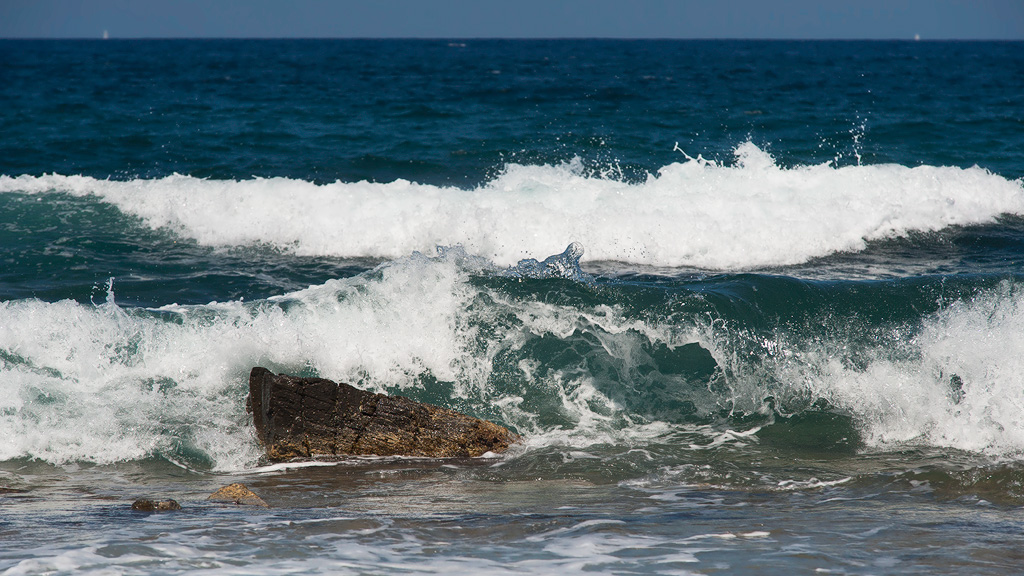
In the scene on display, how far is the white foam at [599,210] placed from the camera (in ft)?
34.7

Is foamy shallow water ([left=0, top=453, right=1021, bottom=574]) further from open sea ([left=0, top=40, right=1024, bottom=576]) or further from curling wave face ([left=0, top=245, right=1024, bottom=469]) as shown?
curling wave face ([left=0, top=245, right=1024, bottom=469])

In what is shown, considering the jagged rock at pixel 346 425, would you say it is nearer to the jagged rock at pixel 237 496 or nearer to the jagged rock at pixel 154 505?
the jagged rock at pixel 237 496

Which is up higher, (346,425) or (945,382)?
(945,382)

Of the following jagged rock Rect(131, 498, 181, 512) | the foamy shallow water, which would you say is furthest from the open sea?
jagged rock Rect(131, 498, 181, 512)

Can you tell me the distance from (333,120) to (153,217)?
8.81 m

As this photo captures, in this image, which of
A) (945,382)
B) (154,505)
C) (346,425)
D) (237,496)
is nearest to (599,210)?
(945,382)

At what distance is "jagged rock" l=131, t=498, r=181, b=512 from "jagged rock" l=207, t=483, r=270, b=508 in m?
0.24

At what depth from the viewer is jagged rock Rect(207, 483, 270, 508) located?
454 centimetres

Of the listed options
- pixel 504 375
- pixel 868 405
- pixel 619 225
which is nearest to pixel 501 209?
pixel 619 225

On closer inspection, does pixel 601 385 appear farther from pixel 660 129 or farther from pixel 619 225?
pixel 660 129

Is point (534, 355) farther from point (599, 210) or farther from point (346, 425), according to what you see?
point (599, 210)

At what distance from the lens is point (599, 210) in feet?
36.5

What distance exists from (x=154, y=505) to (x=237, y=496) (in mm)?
430

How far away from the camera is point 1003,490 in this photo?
4.85 metres
